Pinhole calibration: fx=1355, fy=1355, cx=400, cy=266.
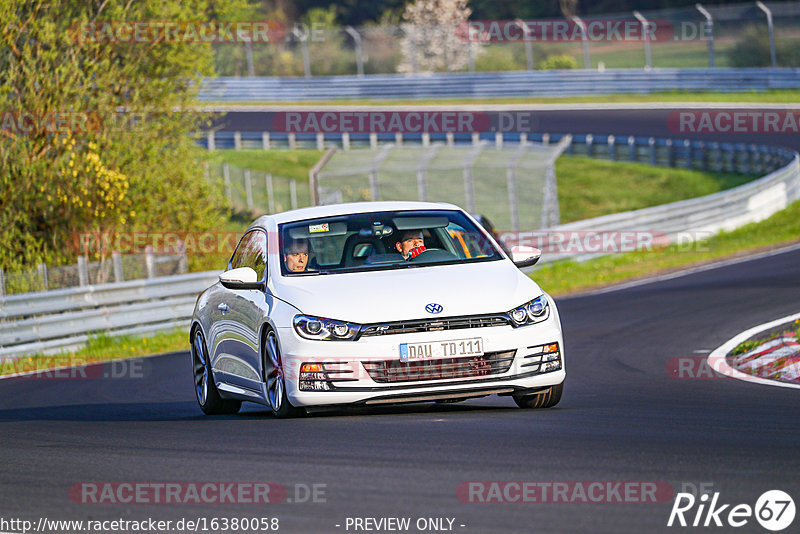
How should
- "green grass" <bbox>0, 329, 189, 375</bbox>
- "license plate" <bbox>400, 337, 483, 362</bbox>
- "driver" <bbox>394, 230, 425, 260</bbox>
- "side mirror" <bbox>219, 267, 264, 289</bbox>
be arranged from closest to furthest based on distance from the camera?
"license plate" <bbox>400, 337, 483, 362</bbox>
"side mirror" <bbox>219, 267, 264, 289</bbox>
"driver" <bbox>394, 230, 425, 260</bbox>
"green grass" <bbox>0, 329, 189, 375</bbox>

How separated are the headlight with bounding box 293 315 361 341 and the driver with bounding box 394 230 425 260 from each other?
4.30 feet

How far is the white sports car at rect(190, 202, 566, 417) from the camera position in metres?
8.88

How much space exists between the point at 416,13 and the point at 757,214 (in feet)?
157

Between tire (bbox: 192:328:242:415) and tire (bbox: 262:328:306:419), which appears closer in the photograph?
tire (bbox: 262:328:306:419)

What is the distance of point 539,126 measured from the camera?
152 feet

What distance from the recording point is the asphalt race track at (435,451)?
614 cm

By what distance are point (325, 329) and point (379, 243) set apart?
1.36 metres

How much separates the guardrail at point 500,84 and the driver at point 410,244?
3691cm

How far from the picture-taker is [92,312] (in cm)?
1997

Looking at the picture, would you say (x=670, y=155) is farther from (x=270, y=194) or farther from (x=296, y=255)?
(x=296, y=255)

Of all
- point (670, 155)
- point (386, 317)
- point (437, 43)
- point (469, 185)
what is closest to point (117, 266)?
point (469, 185)

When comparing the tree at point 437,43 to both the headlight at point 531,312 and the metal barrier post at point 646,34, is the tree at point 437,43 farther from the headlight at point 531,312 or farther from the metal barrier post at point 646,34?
the headlight at point 531,312
